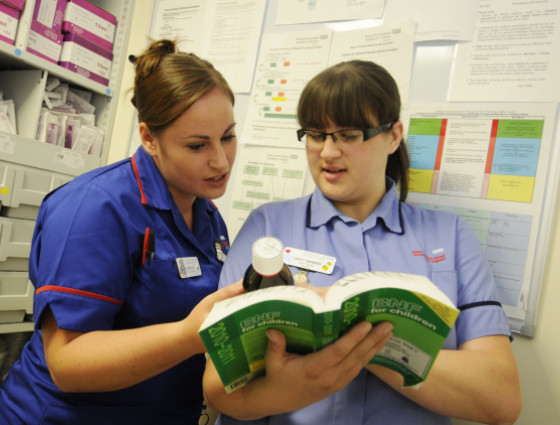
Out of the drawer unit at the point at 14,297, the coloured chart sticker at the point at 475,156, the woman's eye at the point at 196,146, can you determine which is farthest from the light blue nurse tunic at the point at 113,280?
the coloured chart sticker at the point at 475,156

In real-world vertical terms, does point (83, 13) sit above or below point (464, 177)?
above

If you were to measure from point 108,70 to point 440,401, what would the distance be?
6.53ft

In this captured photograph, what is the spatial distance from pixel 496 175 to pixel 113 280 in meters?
1.14

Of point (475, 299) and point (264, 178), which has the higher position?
point (264, 178)

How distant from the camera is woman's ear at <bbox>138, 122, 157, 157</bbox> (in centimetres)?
113

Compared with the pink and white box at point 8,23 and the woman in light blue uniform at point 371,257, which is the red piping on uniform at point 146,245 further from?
the pink and white box at point 8,23

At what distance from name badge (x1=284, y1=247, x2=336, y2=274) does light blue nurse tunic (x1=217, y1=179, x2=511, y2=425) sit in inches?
0.6

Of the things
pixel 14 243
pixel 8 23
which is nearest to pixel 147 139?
pixel 14 243

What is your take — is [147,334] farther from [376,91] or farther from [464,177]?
[464,177]

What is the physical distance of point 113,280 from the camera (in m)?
0.91

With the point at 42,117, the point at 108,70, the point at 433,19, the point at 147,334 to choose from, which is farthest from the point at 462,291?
the point at 108,70

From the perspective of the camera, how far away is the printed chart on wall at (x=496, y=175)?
119 cm

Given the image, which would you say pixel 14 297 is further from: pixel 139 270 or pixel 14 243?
pixel 139 270

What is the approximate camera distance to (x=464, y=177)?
50.8 inches
